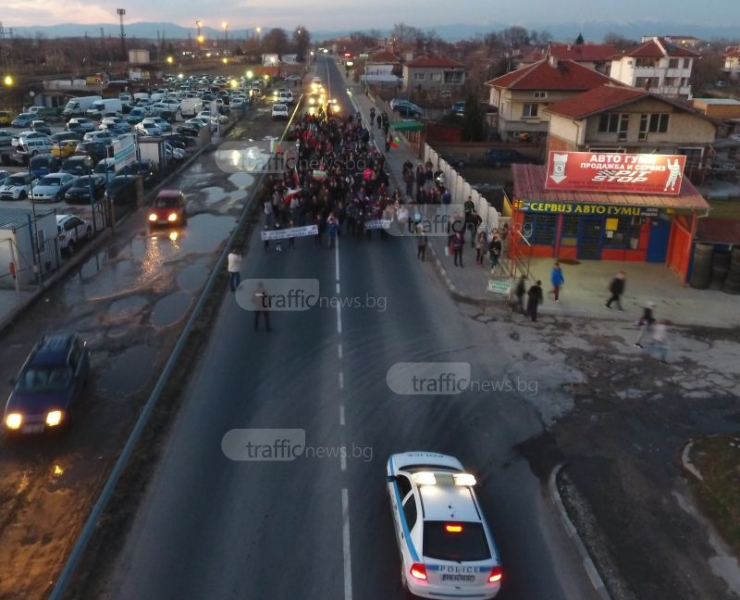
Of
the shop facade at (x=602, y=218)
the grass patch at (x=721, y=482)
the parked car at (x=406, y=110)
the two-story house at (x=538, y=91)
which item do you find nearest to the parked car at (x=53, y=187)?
the shop facade at (x=602, y=218)

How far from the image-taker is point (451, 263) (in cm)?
2400

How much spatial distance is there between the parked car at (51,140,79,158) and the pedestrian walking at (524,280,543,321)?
35.8 m

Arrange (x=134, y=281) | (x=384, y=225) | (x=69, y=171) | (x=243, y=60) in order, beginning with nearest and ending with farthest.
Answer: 1. (x=134, y=281)
2. (x=384, y=225)
3. (x=69, y=171)
4. (x=243, y=60)

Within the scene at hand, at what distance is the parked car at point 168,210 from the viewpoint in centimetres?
2878

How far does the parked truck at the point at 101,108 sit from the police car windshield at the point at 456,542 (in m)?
67.4

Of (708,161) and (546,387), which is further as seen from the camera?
(708,161)

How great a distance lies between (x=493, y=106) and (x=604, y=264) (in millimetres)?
43650

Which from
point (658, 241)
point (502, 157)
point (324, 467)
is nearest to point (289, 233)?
point (658, 241)

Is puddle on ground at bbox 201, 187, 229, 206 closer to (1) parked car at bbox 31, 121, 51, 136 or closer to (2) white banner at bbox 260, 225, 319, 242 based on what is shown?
(2) white banner at bbox 260, 225, 319, 242

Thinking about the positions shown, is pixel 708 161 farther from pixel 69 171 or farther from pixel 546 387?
pixel 69 171

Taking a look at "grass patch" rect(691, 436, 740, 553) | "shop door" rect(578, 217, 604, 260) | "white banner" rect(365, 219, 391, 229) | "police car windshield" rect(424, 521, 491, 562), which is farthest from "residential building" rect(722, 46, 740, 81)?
"police car windshield" rect(424, 521, 491, 562)

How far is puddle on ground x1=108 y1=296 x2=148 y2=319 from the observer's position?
765 inches

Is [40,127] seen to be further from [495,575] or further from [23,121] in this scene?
[495,575]

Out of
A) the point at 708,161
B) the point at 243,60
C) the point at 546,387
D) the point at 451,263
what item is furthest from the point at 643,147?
the point at 243,60
